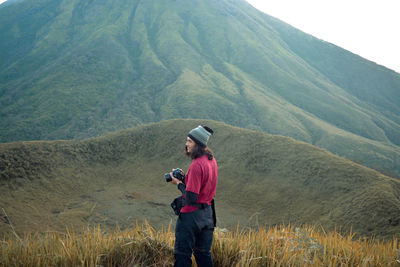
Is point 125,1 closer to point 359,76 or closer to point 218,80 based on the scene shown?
point 218,80

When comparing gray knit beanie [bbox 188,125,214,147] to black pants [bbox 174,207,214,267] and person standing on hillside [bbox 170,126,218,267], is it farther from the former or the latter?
black pants [bbox 174,207,214,267]

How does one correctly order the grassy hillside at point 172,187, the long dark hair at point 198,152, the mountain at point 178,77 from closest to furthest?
the long dark hair at point 198,152
the grassy hillside at point 172,187
the mountain at point 178,77

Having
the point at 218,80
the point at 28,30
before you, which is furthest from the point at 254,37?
the point at 28,30

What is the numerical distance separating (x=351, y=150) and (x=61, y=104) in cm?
6358

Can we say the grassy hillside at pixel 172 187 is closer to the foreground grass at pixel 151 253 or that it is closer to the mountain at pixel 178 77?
the foreground grass at pixel 151 253

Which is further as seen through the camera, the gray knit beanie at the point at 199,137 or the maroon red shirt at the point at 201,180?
the gray knit beanie at the point at 199,137

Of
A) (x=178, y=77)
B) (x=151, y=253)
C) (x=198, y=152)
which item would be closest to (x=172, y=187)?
(x=151, y=253)

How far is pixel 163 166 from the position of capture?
2161cm

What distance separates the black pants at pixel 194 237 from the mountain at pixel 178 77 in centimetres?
3886

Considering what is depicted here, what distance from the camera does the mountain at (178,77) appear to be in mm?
57688

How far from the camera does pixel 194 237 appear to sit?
3.20 meters

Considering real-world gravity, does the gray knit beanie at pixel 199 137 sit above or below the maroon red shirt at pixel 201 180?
above

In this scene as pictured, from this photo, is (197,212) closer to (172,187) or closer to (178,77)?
(172,187)

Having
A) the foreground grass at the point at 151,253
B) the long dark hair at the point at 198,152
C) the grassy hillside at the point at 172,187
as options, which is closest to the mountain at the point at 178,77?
the grassy hillside at the point at 172,187
